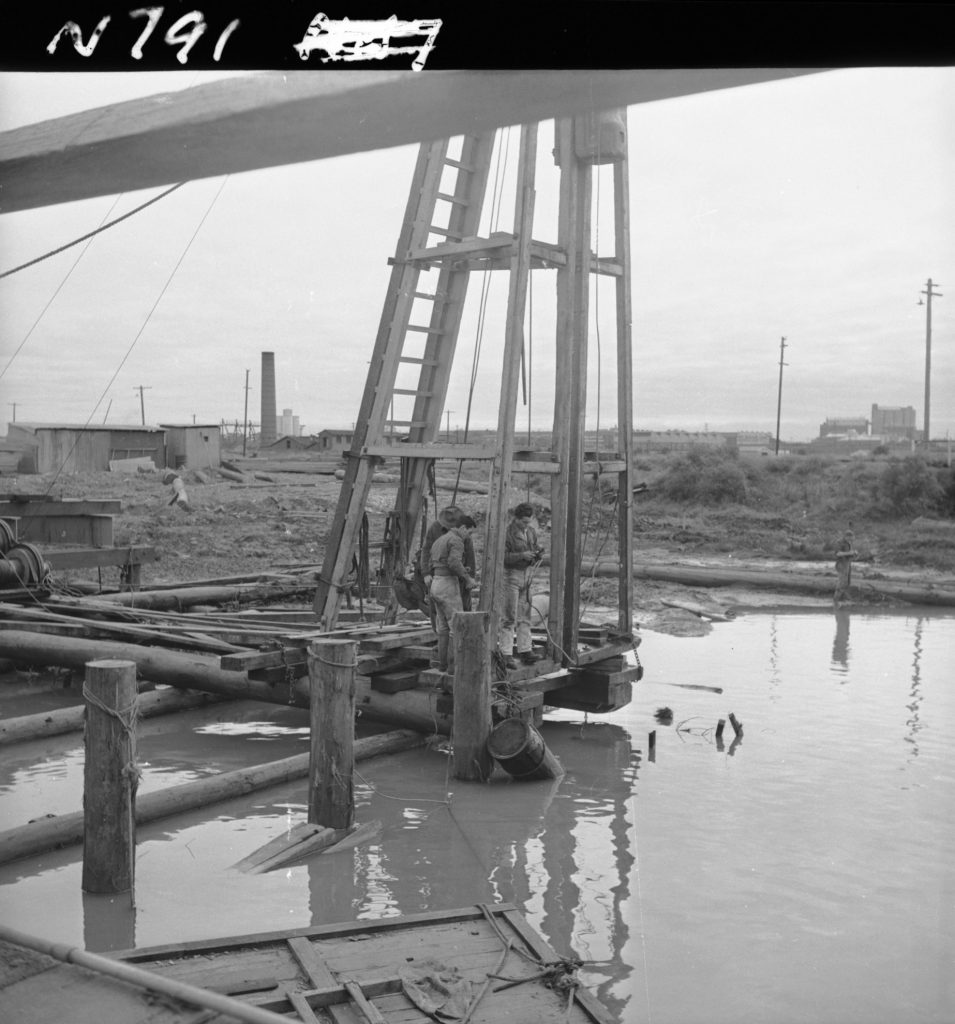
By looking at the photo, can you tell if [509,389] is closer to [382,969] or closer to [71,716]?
[71,716]

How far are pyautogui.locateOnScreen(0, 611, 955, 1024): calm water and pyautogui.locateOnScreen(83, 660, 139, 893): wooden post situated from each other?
0.84 feet

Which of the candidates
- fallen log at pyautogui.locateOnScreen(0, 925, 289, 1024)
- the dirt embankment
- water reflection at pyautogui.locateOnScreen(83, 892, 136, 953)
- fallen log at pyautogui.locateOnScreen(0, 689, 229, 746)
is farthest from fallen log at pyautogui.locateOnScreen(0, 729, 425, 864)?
the dirt embankment

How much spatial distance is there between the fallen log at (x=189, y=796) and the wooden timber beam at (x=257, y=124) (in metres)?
5.90

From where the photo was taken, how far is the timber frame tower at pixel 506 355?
9.35 meters

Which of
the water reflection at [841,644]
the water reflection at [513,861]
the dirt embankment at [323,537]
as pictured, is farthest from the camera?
the dirt embankment at [323,537]

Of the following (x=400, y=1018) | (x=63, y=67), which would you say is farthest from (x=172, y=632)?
(x=63, y=67)

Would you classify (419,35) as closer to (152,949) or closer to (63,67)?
(63,67)

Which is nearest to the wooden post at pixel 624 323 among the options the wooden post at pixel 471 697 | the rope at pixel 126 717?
the wooden post at pixel 471 697

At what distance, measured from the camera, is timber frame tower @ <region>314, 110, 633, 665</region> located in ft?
30.7

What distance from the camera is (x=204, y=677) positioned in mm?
10289

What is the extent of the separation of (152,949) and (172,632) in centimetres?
661

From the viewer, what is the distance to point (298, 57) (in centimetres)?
290

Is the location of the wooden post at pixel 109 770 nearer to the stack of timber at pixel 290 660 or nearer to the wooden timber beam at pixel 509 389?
the stack of timber at pixel 290 660

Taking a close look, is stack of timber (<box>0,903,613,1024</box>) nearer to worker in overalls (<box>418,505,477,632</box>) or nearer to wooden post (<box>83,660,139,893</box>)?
wooden post (<box>83,660,139,893</box>)
